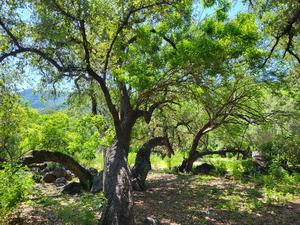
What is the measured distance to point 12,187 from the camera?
6871 mm

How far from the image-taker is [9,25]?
8.40 metres

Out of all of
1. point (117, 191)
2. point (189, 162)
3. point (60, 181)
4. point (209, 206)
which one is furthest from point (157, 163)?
point (117, 191)

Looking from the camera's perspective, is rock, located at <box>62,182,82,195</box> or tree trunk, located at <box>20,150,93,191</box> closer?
tree trunk, located at <box>20,150,93,191</box>

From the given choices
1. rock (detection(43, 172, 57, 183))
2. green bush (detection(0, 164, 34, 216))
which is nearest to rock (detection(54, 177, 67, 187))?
rock (detection(43, 172, 57, 183))

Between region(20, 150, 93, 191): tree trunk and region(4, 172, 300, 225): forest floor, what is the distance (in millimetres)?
1122

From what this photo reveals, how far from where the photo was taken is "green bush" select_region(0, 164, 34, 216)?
6.64m

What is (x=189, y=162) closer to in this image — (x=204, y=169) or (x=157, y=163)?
(x=204, y=169)

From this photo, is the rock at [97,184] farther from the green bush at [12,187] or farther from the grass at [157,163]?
the grass at [157,163]

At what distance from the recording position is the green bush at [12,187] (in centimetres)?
664

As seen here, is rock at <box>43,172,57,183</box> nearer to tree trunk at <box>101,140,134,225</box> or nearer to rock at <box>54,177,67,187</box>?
rock at <box>54,177,67,187</box>

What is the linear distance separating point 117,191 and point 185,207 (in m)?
2.57

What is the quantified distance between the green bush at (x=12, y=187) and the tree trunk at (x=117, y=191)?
180 centimetres

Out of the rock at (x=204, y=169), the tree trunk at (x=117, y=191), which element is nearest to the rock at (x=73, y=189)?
the tree trunk at (x=117, y=191)

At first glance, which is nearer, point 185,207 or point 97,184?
point 185,207
